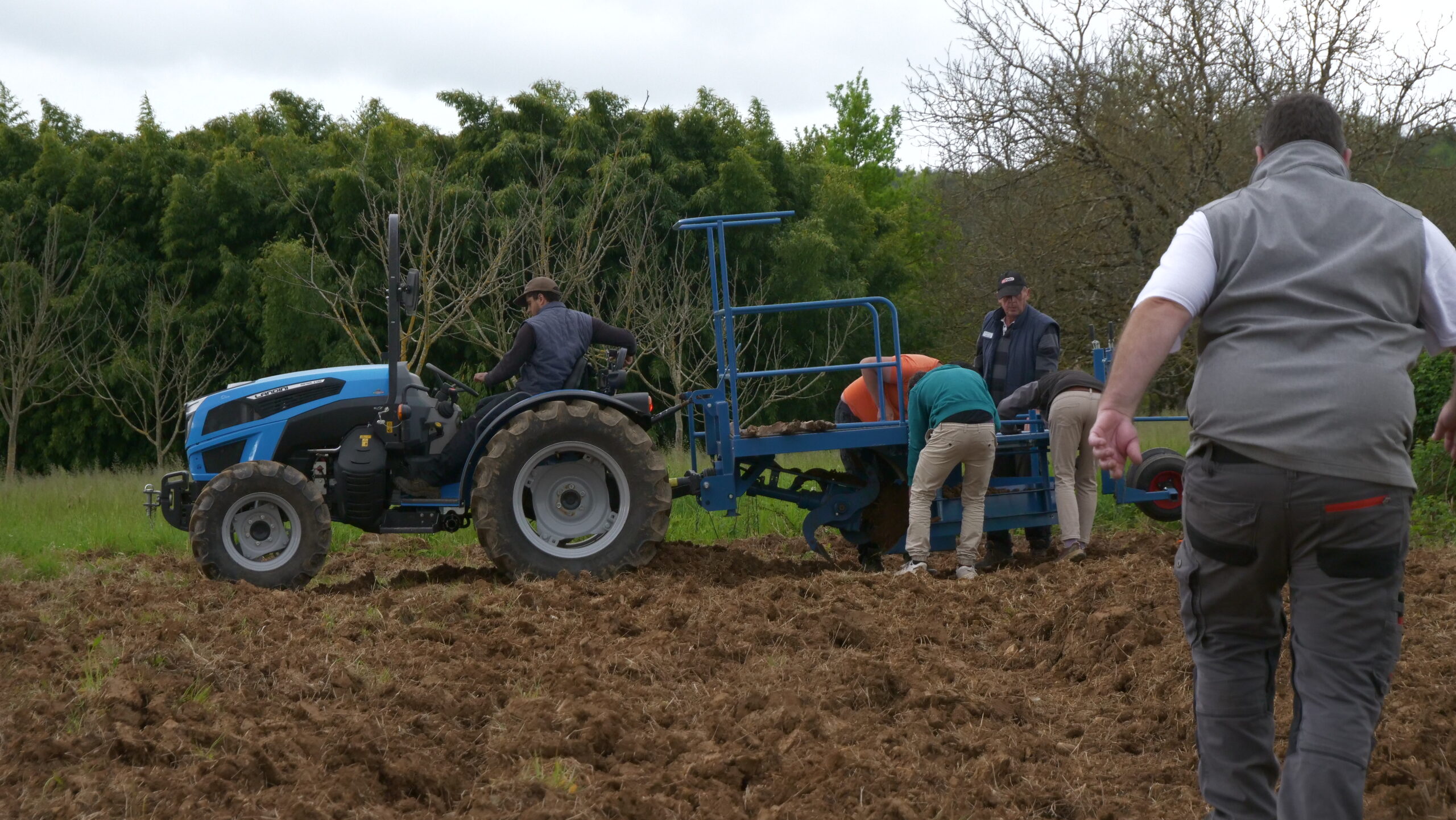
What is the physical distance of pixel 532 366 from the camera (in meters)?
7.67

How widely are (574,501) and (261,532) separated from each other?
1770mm

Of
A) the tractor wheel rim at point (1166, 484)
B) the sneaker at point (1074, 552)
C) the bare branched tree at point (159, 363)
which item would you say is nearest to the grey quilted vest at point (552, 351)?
the sneaker at point (1074, 552)

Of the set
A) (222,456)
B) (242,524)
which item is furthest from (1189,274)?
(222,456)

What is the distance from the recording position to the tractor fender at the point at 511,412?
7430 mm

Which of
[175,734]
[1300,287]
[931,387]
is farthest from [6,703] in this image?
[931,387]

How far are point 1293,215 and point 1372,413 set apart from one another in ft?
1.61

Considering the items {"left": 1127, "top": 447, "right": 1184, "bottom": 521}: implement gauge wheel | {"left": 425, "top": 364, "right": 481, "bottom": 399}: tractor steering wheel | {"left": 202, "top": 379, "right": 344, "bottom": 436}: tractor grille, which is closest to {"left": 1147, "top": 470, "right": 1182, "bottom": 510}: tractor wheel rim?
{"left": 1127, "top": 447, "right": 1184, "bottom": 521}: implement gauge wheel

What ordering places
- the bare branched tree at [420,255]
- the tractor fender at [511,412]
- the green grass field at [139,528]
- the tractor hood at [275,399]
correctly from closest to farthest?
the tractor fender at [511,412] < the tractor hood at [275,399] < the green grass field at [139,528] < the bare branched tree at [420,255]

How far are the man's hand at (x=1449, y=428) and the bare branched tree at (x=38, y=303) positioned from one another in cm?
1870

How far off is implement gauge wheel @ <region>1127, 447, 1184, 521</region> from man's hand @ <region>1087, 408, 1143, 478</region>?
19.3 feet

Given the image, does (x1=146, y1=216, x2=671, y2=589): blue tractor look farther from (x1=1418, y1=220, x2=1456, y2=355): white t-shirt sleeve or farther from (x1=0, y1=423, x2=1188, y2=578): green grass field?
(x1=1418, y1=220, x2=1456, y2=355): white t-shirt sleeve

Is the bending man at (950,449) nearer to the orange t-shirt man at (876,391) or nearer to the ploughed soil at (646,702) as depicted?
the ploughed soil at (646,702)

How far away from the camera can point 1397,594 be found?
2986 mm

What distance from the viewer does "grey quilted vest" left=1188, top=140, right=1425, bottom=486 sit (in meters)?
2.91
